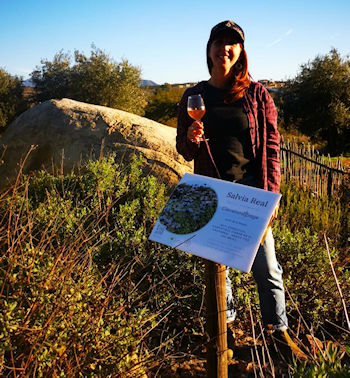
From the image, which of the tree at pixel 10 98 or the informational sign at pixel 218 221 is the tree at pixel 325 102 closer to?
the tree at pixel 10 98

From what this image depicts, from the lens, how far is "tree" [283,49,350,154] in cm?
1716

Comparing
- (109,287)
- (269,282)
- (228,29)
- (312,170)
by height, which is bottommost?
(269,282)

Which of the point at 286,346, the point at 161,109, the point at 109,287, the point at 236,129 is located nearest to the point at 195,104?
the point at 236,129

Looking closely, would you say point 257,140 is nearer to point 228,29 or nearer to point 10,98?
point 228,29

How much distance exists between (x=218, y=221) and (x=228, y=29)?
1228 millimetres

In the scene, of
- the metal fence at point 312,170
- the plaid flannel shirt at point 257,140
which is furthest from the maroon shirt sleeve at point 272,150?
the metal fence at point 312,170

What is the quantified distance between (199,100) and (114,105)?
1424cm

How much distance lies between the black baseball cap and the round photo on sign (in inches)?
39.6

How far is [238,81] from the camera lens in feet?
8.28

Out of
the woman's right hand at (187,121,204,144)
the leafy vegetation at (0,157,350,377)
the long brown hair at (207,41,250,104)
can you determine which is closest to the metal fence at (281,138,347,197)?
the leafy vegetation at (0,157,350,377)

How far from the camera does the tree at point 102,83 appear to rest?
1605cm

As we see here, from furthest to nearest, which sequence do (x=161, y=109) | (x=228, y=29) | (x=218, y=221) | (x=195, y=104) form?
(x=161, y=109), (x=228, y=29), (x=195, y=104), (x=218, y=221)

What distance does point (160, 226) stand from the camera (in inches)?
79.9

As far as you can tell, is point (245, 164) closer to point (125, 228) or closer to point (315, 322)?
point (125, 228)
